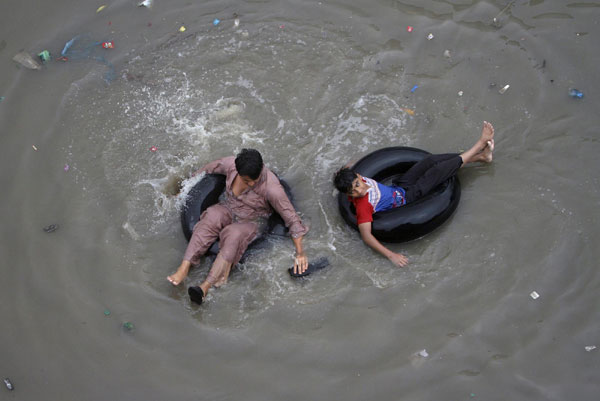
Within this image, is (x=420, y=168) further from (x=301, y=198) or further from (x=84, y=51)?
(x=84, y=51)

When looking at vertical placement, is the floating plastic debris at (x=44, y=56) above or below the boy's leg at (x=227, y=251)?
above

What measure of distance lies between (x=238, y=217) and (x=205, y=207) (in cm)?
44

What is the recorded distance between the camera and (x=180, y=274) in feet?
15.9

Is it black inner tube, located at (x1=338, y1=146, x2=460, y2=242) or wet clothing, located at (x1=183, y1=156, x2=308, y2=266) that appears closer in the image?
wet clothing, located at (x1=183, y1=156, x2=308, y2=266)

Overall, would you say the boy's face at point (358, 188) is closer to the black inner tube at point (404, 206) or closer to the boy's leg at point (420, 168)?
the black inner tube at point (404, 206)

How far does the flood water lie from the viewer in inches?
182

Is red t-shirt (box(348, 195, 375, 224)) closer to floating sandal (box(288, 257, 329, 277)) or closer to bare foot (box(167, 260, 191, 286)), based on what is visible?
floating sandal (box(288, 257, 329, 277))

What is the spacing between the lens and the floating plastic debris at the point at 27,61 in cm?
661

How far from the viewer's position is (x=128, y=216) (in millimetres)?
5582

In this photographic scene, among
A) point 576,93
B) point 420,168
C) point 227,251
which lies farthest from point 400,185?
point 576,93

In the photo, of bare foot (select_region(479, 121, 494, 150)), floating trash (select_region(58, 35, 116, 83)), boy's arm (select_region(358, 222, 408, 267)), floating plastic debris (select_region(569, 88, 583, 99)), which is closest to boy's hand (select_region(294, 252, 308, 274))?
boy's arm (select_region(358, 222, 408, 267))

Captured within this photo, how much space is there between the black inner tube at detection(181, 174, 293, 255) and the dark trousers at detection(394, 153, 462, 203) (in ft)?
4.98

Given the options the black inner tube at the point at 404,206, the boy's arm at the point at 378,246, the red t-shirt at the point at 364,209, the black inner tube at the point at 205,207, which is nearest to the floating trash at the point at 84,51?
the black inner tube at the point at 205,207

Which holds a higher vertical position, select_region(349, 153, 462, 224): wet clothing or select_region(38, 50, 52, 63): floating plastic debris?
select_region(38, 50, 52, 63): floating plastic debris
